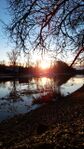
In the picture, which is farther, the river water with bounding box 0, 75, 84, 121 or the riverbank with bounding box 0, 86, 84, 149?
the river water with bounding box 0, 75, 84, 121

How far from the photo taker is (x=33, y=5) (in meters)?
12.2

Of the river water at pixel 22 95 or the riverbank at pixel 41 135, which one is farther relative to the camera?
the river water at pixel 22 95

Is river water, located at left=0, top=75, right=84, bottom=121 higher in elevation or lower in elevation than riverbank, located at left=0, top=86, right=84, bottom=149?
higher

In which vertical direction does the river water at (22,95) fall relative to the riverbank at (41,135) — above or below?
above

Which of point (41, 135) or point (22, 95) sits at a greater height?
point (22, 95)

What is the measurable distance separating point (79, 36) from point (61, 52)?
79.0 inches

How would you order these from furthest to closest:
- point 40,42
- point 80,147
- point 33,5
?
point 40,42, point 33,5, point 80,147

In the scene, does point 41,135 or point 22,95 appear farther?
point 22,95

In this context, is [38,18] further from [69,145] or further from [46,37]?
[69,145]

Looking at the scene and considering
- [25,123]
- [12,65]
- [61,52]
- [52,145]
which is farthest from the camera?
[12,65]

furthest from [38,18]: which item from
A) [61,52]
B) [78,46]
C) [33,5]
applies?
[78,46]

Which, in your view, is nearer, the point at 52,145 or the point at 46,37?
the point at 52,145

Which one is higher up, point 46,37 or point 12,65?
point 12,65

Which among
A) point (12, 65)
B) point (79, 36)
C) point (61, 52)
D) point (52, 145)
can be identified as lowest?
point (52, 145)
